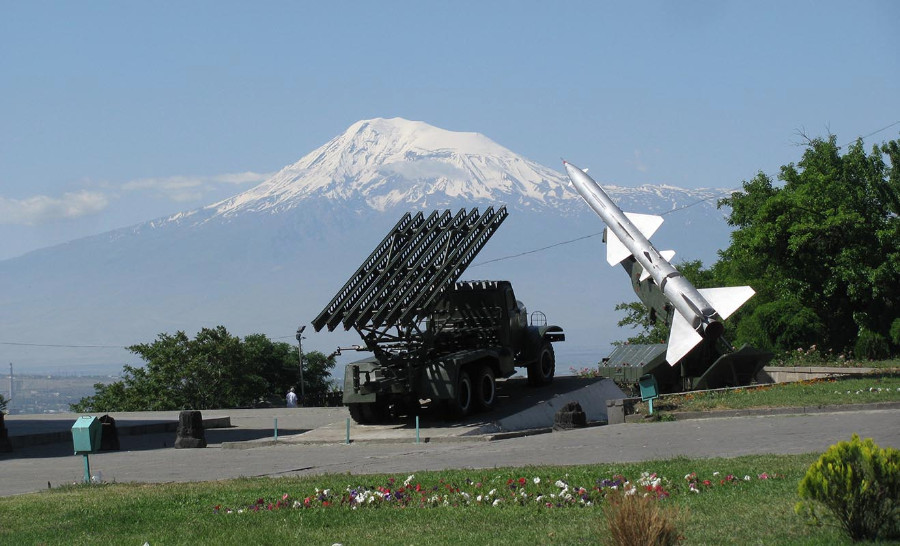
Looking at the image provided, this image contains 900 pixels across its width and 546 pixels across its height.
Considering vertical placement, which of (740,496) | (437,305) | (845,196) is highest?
(845,196)

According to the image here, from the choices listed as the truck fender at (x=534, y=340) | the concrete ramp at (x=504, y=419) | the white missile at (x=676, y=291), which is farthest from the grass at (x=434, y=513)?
the truck fender at (x=534, y=340)

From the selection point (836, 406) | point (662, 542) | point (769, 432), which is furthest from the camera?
point (836, 406)

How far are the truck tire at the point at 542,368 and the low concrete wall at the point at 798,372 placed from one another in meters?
6.67

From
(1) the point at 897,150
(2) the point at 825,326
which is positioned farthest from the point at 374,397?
(1) the point at 897,150

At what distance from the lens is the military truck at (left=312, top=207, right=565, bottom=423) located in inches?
1003

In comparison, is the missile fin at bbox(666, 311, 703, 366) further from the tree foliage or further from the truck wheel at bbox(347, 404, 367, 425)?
the tree foliage

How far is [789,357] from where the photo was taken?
39.8m

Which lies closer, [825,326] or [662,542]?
[662,542]

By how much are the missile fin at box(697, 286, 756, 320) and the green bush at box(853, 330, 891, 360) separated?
13263 millimetres

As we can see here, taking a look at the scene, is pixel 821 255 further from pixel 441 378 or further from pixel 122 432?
pixel 122 432

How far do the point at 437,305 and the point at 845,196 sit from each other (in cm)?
2302

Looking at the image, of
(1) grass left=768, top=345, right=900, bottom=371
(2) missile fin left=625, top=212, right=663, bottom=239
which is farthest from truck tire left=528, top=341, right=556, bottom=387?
(1) grass left=768, top=345, right=900, bottom=371

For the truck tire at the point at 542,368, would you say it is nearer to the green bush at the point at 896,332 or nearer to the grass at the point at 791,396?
the grass at the point at 791,396

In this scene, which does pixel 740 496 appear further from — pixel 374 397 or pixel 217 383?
pixel 217 383
